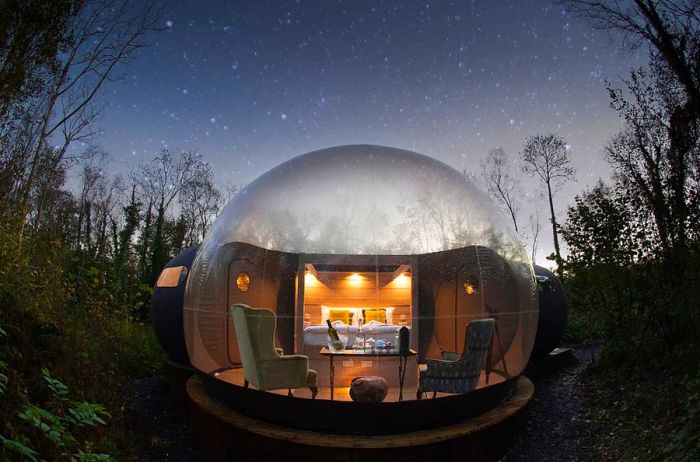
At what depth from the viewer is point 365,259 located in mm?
5234

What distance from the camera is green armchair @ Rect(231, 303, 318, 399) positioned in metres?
4.99

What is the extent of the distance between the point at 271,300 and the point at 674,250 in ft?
18.7

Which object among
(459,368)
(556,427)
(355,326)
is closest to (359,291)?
(355,326)

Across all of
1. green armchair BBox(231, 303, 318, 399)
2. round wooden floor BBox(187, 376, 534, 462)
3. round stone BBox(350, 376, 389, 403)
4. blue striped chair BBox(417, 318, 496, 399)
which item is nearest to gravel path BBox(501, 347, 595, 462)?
round wooden floor BBox(187, 376, 534, 462)

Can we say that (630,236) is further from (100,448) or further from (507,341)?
(100,448)

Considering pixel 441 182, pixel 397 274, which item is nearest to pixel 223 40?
pixel 441 182

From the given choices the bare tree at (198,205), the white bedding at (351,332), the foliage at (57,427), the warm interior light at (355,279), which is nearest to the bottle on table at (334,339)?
the white bedding at (351,332)

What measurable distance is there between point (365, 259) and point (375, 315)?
69cm

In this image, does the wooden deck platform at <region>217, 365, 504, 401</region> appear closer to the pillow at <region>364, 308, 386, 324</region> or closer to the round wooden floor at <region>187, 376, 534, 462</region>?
the round wooden floor at <region>187, 376, 534, 462</region>

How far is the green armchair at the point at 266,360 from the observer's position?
4.99 metres

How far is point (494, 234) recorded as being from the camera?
5.79m

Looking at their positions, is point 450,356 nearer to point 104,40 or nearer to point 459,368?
point 459,368

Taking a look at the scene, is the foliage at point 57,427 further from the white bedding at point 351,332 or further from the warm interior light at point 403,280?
the warm interior light at point 403,280

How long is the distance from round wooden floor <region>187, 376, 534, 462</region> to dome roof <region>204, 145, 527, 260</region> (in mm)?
1861
